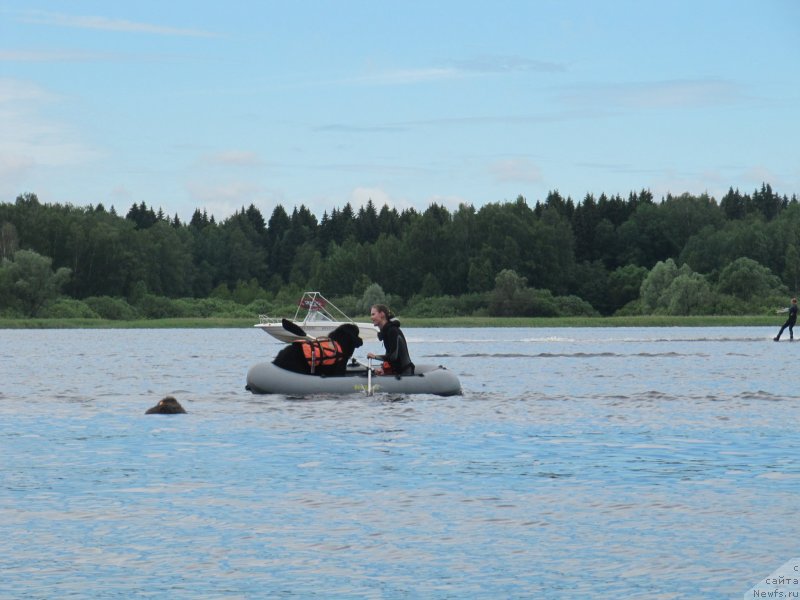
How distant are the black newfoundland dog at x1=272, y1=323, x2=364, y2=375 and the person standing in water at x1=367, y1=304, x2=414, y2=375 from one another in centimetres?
64

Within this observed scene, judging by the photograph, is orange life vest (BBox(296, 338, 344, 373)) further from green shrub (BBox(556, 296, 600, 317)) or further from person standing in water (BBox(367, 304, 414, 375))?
green shrub (BBox(556, 296, 600, 317))

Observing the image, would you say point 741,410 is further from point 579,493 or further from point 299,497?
point 299,497

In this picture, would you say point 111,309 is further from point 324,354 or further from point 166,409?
point 166,409

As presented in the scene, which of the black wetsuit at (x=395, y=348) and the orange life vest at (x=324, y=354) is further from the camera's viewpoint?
the orange life vest at (x=324, y=354)

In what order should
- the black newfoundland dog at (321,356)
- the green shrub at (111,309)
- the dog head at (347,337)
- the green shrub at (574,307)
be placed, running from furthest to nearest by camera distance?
the green shrub at (574,307), the green shrub at (111,309), the black newfoundland dog at (321,356), the dog head at (347,337)

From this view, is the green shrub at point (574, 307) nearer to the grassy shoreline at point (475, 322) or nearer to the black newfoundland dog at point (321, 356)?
the grassy shoreline at point (475, 322)

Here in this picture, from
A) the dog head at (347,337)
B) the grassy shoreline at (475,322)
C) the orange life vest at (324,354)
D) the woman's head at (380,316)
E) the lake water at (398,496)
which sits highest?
the woman's head at (380,316)

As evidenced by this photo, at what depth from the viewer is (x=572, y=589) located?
1137 cm

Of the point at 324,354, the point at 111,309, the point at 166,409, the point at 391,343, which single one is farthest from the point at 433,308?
the point at 166,409

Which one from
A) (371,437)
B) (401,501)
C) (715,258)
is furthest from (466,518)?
(715,258)

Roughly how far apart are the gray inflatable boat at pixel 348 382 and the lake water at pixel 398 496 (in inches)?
17.3

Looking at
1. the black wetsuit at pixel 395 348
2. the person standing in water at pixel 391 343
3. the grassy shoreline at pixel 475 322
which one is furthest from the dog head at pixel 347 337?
the grassy shoreline at pixel 475 322

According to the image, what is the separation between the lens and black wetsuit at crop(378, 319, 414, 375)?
2769cm

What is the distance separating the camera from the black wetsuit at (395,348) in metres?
27.7
